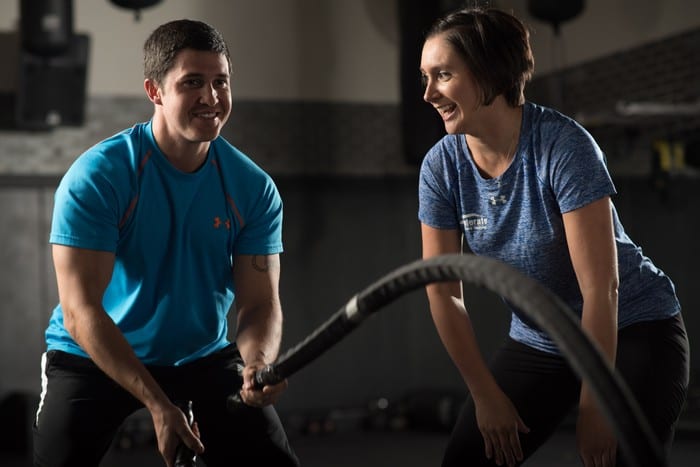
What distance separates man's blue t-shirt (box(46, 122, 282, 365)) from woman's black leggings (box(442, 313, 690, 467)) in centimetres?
71

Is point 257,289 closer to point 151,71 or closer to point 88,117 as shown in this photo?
point 151,71

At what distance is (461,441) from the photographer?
211cm

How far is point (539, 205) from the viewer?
2.00 metres

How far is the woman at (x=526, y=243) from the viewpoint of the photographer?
1.90 m

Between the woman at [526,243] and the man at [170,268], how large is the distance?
0.51 metres

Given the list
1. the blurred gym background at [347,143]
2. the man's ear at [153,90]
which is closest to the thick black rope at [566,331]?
the man's ear at [153,90]

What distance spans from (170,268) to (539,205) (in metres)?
0.91

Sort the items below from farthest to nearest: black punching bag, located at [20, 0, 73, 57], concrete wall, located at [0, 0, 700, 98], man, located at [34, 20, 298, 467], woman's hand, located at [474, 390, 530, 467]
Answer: concrete wall, located at [0, 0, 700, 98], black punching bag, located at [20, 0, 73, 57], man, located at [34, 20, 298, 467], woman's hand, located at [474, 390, 530, 467]

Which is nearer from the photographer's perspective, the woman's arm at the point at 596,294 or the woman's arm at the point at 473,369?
the woman's arm at the point at 596,294

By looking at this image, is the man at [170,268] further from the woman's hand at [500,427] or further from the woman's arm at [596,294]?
the woman's arm at [596,294]

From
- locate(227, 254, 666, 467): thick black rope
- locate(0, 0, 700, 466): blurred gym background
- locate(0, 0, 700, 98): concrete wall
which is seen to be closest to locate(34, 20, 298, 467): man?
locate(227, 254, 666, 467): thick black rope

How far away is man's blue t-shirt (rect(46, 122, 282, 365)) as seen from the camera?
87.8 inches

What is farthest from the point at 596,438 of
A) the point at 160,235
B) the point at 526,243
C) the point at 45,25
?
the point at 45,25

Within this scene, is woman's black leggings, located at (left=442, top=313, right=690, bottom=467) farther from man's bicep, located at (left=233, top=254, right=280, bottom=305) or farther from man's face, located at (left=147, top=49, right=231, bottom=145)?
man's face, located at (left=147, top=49, right=231, bottom=145)
